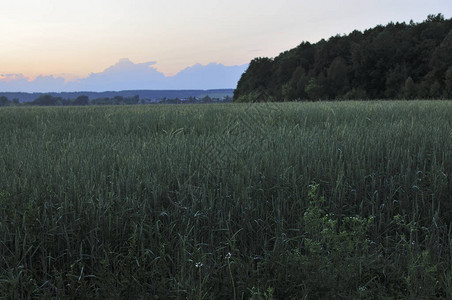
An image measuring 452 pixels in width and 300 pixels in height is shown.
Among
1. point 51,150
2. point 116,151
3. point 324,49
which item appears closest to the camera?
point 116,151

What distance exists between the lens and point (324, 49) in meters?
48.8

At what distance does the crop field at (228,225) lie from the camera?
192cm

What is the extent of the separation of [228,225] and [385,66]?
4383cm

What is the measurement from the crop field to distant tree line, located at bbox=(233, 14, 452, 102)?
28.3 m

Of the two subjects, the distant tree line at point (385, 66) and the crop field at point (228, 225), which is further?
the distant tree line at point (385, 66)

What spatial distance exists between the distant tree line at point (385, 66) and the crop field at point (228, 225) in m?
28.3

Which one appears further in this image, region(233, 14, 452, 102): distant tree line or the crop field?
region(233, 14, 452, 102): distant tree line

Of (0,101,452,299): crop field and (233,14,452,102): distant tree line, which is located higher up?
(233,14,452,102): distant tree line

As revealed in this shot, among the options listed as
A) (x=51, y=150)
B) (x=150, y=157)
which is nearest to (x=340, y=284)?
(x=150, y=157)

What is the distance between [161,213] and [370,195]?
1.82 m

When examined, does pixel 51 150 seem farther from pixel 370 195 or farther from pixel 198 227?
pixel 370 195

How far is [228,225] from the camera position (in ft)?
7.93

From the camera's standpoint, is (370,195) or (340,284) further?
(370,195)

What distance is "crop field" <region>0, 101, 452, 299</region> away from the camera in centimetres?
192
